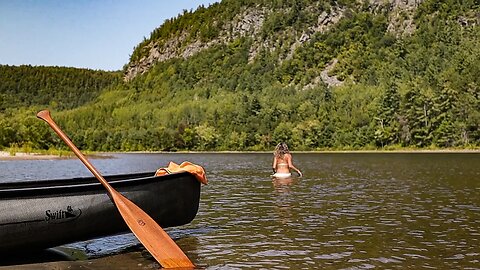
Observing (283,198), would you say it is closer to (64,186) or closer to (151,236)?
(151,236)

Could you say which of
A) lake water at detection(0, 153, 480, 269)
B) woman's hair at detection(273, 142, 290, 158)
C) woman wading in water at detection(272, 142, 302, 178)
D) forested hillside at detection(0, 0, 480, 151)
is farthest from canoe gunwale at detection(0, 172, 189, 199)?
forested hillside at detection(0, 0, 480, 151)

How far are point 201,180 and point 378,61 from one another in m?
163

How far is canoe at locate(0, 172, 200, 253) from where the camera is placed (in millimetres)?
10719

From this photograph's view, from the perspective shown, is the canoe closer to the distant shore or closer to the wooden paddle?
the wooden paddle

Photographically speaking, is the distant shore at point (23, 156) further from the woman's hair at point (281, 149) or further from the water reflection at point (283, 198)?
the woman's hair at point (281, 149)

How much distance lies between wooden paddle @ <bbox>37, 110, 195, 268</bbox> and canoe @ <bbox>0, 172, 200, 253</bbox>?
312 millimetres

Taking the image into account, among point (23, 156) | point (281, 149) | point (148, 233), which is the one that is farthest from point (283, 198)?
point (23, 156)

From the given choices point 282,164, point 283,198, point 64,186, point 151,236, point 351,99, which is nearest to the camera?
point 64,186

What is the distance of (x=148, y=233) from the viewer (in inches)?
463

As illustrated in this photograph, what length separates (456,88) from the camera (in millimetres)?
108375

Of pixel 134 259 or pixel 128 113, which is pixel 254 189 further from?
pixel 128 113

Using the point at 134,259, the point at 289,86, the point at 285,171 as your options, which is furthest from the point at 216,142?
the point at 134,259

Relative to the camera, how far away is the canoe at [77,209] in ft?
35.2

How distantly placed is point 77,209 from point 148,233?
160 cm
